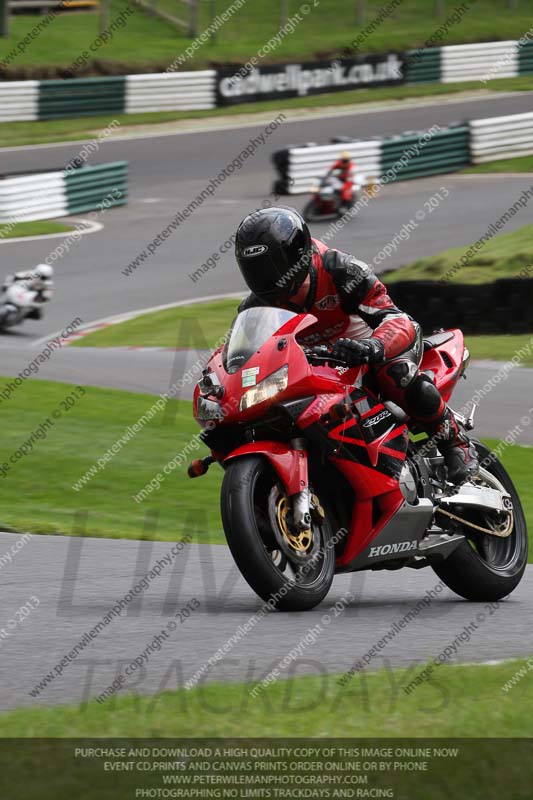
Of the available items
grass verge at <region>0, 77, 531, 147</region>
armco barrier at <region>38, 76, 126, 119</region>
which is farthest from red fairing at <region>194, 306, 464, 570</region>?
armco barrier at <region>38, 76, 126, 119</region>

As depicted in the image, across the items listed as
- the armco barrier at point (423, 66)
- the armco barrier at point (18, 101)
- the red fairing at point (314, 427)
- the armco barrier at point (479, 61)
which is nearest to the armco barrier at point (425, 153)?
the armco barrier at point (18, 101)

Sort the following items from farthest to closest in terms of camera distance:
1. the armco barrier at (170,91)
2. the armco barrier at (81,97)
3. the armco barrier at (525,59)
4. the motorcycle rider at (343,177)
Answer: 1. the armco barrier at (525,59)
2. the armco barrier at (170,91)
3. the armco barrier at (81,97)
4. the motorcycle rider at (343,177)

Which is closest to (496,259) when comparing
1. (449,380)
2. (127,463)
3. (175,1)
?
(127,463)

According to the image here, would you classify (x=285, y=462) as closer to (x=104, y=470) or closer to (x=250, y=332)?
(x=250, y=332)

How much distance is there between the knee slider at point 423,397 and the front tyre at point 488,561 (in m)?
0.54

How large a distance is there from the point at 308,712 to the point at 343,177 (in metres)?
21.8

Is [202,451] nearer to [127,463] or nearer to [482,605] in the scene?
[127,463]

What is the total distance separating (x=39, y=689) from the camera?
14.4 feet

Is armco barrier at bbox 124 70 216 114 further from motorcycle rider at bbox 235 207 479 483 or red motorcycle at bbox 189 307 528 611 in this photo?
motorcycle rider at bbox 235 207 479 483

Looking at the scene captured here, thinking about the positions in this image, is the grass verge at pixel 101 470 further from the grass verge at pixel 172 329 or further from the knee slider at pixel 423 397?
the grass verge at pixel 172 329

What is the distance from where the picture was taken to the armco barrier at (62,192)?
24389mm

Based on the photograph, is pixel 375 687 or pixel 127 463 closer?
pixel 375 687
